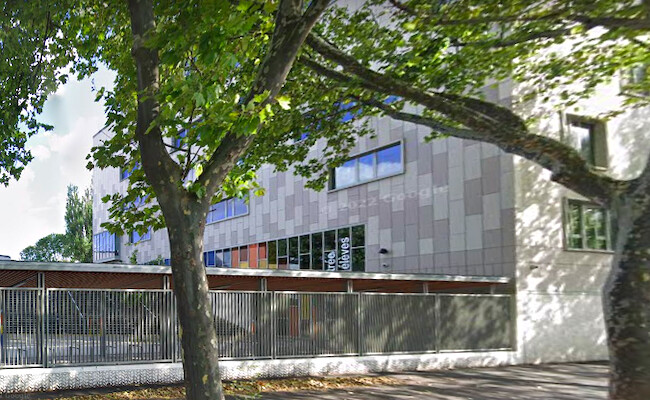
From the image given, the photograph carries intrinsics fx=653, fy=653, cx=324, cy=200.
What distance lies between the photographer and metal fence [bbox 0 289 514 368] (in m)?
12.9

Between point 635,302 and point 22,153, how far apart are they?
12.0 metres

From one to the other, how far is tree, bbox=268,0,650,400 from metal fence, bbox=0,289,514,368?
3.85 m

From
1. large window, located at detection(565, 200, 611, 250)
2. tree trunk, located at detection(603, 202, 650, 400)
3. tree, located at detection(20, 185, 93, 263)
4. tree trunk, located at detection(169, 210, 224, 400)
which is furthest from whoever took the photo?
tree, located at detection(20, 185, 93, 263)

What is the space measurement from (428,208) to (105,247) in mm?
41452

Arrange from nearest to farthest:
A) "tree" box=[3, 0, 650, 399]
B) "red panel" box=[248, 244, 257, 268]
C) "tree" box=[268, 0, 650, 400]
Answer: "tree" box=[3, 0, 650, 399] < "tree" box=[268, 0, 650, 400] < "red panel" box=[248, 244, 257, 268]

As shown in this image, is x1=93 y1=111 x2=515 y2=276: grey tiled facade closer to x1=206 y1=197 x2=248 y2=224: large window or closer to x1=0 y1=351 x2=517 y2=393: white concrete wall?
x1=0 y1=351 x2=517 y2=393: white concrete wall

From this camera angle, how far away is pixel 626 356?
8523mm

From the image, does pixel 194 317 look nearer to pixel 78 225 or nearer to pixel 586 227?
pixel 586 227

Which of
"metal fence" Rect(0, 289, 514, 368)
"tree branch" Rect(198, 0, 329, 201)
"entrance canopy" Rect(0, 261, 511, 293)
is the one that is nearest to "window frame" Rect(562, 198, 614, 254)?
"entrance canopy" Rect(0, 261, 511, 293)

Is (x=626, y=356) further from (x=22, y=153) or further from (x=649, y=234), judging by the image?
(x=22, y=153)

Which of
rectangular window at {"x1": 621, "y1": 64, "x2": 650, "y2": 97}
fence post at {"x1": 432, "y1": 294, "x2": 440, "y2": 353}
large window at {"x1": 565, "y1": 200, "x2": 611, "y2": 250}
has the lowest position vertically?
fence post at {"x1": 432, "y1": 294, "x2": 440, "y2": 353}

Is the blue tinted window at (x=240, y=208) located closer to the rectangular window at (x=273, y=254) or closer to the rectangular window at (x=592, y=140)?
the rectangular window at (x=273, y=254)

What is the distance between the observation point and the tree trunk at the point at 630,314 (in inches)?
332

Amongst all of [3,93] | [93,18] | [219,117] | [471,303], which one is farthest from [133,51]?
[471,303]
